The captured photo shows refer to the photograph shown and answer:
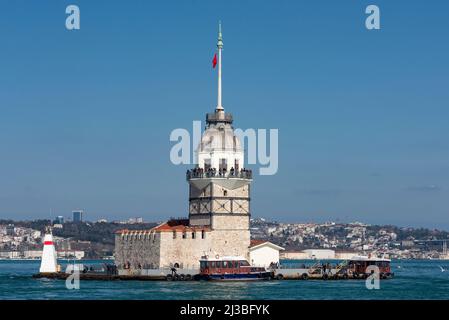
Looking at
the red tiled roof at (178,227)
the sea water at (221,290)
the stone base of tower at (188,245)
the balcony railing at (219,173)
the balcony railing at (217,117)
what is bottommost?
the sea water at (221,290)

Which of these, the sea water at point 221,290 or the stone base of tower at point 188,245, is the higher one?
the stone base of tower at point 188,245

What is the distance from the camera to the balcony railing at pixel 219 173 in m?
90.0

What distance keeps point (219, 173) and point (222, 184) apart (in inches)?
37.7

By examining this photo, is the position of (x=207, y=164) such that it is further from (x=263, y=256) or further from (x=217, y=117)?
(x=263, y=256)

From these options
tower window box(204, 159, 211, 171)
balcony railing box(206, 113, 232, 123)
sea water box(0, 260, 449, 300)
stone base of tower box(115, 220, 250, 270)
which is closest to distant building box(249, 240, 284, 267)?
stone base of tower box(115, 220, 250, 270)

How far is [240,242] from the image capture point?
90750 mm

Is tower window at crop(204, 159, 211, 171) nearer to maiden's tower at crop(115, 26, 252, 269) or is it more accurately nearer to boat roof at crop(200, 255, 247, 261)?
maiden's tower at crop(115, 26, 252, 269)

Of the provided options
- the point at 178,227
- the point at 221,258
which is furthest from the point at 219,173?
the point at 221,258

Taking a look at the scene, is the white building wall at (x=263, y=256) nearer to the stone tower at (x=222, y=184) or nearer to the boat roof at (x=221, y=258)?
the stone tower at (x=222, y=184)

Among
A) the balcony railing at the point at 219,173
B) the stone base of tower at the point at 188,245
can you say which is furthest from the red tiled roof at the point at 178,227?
the balcony railing at the point at 219,173

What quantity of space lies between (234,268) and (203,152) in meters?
10.3

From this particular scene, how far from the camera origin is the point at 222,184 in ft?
295

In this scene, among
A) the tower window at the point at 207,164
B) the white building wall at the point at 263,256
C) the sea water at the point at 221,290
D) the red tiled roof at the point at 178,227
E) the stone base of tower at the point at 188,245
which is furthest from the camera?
the white building wall at the point at 263,256
